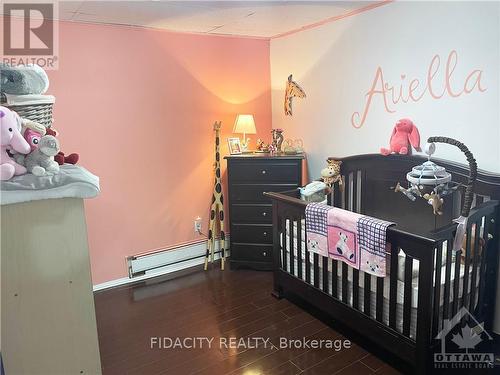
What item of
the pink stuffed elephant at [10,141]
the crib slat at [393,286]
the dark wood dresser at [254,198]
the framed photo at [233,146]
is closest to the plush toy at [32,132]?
the pink stuffed elephant at [10,141]

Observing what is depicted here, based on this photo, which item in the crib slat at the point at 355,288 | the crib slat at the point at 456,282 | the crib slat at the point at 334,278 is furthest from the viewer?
the crib slat at the point at 334,278

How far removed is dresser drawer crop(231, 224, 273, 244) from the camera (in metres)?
3.47

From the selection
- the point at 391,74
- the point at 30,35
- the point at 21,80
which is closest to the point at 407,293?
the point at 391,74

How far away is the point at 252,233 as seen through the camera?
11.5ft

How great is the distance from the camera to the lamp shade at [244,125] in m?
3.58

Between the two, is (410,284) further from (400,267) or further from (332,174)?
(332,174)

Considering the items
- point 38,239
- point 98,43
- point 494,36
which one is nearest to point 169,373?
point 38,239

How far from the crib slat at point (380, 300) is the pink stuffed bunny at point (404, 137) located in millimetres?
921

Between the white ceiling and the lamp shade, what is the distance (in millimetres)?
741

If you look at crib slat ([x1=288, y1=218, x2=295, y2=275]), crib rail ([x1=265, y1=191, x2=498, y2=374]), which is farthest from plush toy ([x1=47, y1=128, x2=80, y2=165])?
crib slat ([x1=288, y1=218, x2=295, y2=275])

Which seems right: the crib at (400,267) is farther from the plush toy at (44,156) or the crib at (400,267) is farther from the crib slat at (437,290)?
the plush toy at (44,156)

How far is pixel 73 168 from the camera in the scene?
3.94ft

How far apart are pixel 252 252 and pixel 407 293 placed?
1712mm

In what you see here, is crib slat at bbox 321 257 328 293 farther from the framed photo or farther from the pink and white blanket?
the framed photo
